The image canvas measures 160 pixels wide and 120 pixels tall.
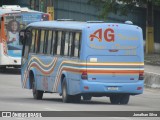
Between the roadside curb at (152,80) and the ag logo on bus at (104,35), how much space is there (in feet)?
31.7

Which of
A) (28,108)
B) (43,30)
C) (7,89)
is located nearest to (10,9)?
(7,89)

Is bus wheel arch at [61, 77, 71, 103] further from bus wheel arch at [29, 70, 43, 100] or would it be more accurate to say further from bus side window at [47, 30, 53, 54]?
bus wheel arch at [29, 70, 43, 100]

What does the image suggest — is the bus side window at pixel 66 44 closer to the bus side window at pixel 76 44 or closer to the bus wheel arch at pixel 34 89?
the bus side window at pixel 76 44

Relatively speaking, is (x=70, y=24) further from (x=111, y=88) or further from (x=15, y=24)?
(x=15, y=24)

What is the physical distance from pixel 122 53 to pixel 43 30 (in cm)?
403

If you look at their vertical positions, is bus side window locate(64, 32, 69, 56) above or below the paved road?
above

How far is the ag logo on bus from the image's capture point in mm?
27031

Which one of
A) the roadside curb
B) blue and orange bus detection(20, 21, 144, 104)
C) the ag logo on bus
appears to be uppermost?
the ag logo on bus

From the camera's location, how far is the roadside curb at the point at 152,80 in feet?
121

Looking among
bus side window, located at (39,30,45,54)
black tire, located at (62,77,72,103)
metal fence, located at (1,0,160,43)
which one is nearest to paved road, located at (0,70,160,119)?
black tire, located at (62,77,72,103)

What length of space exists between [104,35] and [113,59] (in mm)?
761

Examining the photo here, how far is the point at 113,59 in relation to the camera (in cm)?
2719

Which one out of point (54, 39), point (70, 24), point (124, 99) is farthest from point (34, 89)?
point (124, 99)

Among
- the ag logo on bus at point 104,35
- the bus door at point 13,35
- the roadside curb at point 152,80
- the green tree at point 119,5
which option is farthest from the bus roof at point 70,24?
the green tree at point 119,5
